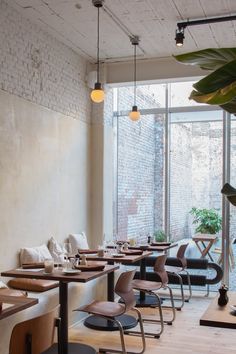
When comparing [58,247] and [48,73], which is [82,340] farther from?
[48,73]

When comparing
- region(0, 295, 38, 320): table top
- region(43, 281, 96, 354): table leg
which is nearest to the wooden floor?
region(43, 281, 96, 354): table leg

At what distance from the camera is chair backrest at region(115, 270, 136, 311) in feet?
14.1

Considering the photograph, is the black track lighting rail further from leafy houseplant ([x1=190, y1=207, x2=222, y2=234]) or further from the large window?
leafy houseplant ([x1=190, y1=207, x2=222, y2=234])

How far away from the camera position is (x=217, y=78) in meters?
1.96

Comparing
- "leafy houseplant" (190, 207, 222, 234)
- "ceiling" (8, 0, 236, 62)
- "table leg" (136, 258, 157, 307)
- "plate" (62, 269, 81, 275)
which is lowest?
"table leg" (136, 258, 157, 307)

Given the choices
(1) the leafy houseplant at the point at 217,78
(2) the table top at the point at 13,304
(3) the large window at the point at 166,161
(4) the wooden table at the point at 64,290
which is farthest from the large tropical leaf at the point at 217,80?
(3) the large window at the point at 166,161

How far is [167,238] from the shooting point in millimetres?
8016

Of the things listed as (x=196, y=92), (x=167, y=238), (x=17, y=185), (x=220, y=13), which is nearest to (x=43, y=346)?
(x=196, y=92)

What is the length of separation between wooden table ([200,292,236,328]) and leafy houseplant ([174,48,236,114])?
1.38 m

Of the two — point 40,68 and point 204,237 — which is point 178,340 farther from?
point 40,68

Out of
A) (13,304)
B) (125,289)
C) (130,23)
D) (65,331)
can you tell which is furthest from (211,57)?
(130,23)

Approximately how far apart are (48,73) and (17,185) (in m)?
1.82

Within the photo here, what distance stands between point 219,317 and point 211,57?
1604 mm

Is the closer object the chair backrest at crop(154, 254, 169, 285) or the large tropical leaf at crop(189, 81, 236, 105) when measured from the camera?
the large tropical leaf at crop(189, 81, 236, 105)
